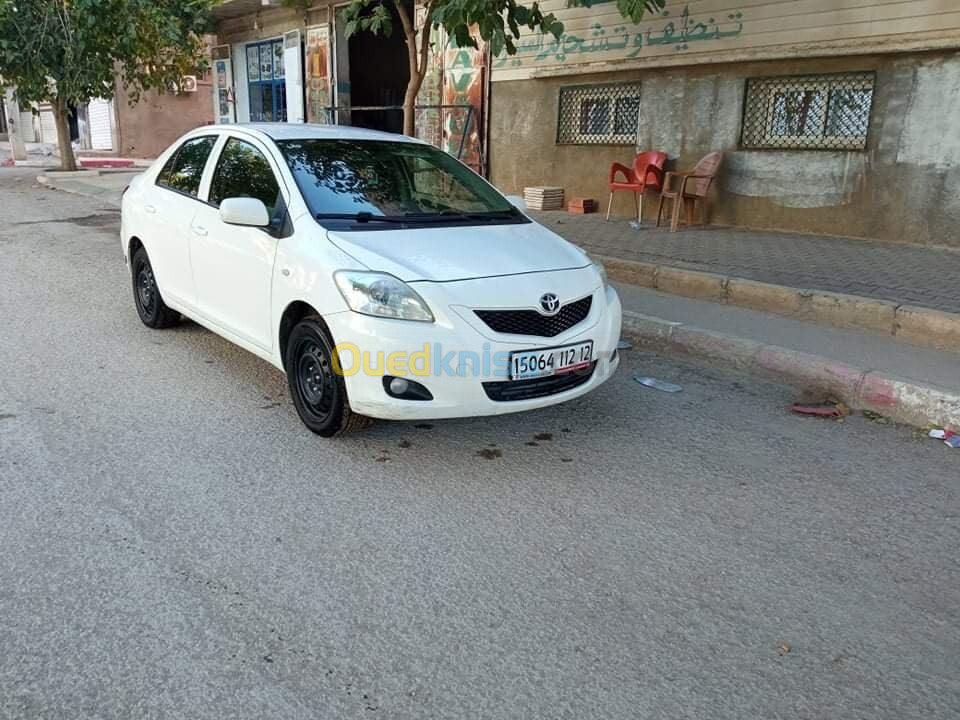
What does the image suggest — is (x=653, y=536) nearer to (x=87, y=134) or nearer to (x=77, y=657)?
(x=77, y=657)

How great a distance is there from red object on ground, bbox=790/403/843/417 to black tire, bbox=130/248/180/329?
14.8ft

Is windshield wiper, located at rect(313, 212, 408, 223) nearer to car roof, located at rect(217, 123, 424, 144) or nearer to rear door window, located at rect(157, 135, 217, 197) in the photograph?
car roof, located at rect(217, 123, 424, 144)

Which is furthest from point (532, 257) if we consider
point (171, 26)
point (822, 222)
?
point (171, 26)

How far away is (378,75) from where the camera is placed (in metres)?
19.5

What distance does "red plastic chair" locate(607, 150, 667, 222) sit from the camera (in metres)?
10.6

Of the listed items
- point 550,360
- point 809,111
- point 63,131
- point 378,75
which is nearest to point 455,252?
point 550,360

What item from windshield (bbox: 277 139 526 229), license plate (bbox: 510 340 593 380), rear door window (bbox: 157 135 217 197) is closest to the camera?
license plate (bbox: 510 340 593 380)

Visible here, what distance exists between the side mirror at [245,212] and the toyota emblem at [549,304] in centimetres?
160

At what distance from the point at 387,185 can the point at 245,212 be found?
941 millimetres

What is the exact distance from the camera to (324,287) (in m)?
4.00

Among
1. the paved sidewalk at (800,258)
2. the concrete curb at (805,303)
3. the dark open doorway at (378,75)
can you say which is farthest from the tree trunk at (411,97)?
the dark open doorway at (378,75)

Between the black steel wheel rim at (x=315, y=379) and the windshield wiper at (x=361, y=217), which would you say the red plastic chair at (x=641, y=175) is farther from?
the black steel wheel rim at (x=315, y=379)

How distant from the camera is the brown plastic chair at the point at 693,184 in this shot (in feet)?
33.5

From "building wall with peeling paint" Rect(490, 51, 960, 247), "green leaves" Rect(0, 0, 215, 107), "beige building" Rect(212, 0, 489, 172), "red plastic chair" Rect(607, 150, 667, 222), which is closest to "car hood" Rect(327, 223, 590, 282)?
"building wall with peeling paint" Rect(490, 51, 960, 247)
